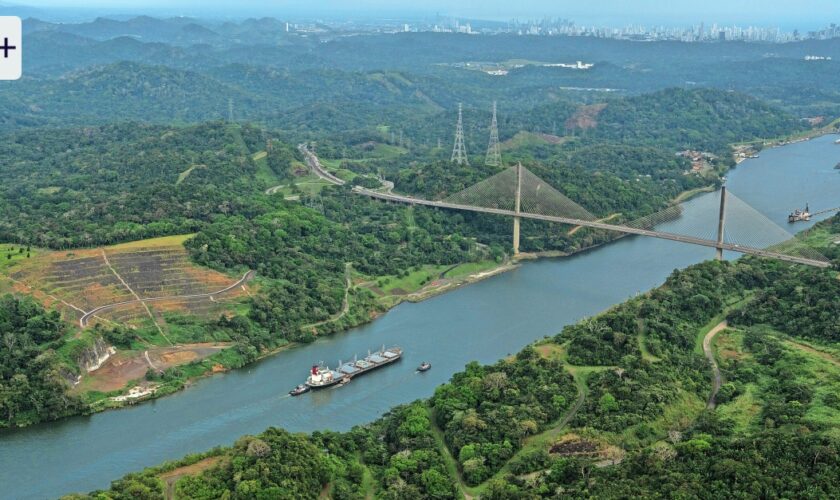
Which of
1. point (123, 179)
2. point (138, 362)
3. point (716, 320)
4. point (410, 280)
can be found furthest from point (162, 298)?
point (123, 179)

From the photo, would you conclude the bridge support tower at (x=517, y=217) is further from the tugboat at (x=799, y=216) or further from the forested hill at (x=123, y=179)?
the tugboat at (x=799, y=216)

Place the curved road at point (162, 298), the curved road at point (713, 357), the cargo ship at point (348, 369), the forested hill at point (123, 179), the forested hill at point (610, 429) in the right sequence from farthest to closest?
the forested hill at point (123, 179), the curved road at point (162, 298), the cargo ship at point (348, 369), the curved road at point (713, 357), the forested hill at point (610, 429)

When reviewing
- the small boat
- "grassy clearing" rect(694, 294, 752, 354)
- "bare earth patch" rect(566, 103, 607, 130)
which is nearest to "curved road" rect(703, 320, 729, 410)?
"grassy clearing" rect(694, 294, 752, 354)

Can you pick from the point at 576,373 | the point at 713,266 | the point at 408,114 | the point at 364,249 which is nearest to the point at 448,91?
the point at 408,114

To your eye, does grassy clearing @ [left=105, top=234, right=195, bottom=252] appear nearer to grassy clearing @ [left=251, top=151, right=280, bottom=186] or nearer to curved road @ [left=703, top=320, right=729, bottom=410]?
grassy clearing @ [left=251, top=151, right=280, bottom=186]

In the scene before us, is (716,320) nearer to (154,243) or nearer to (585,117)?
(154,243)

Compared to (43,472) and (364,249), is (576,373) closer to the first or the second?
(43,472)

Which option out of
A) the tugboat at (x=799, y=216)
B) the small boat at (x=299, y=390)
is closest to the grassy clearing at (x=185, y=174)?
the small boat at (x=299, y=390)
